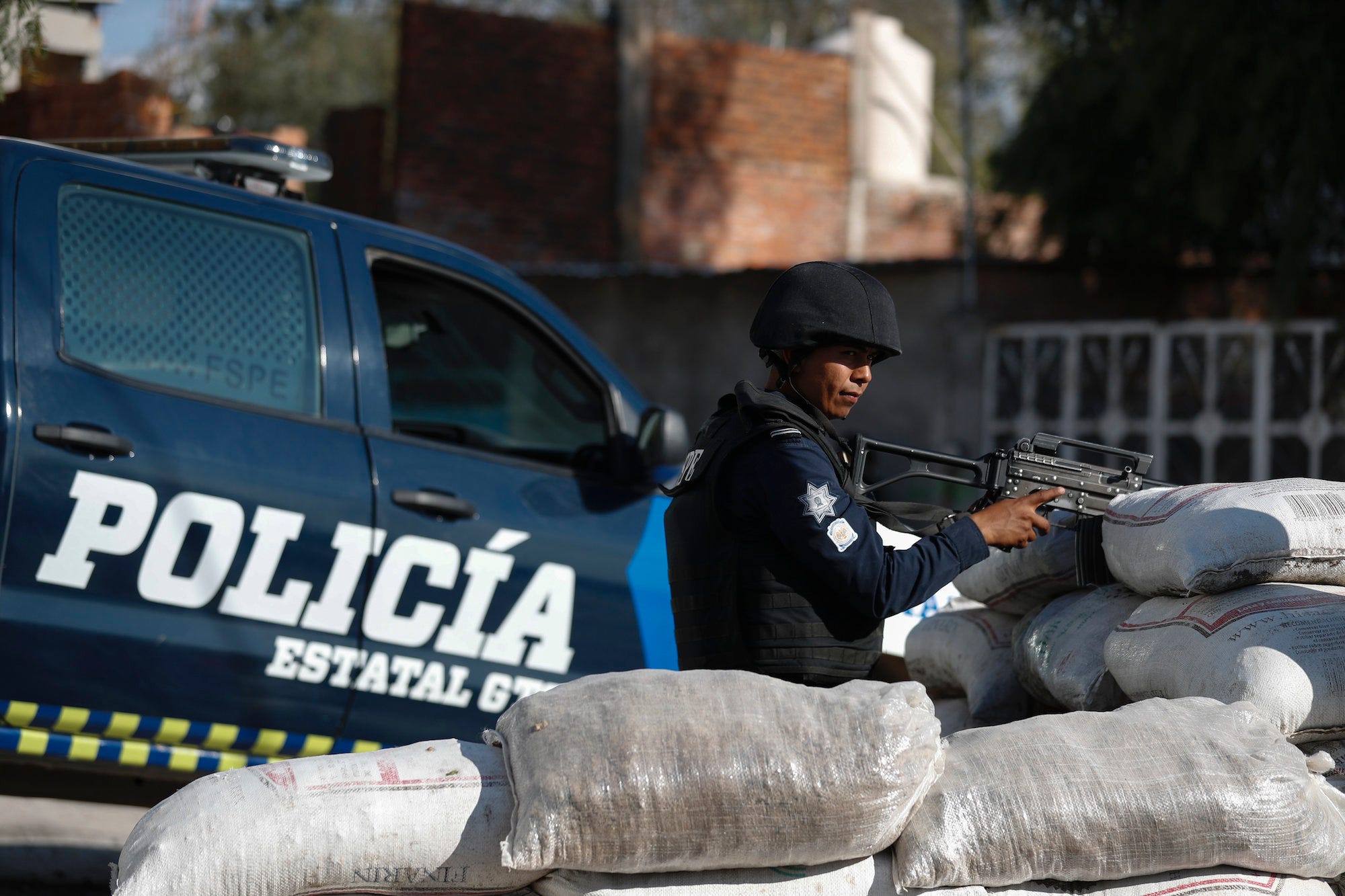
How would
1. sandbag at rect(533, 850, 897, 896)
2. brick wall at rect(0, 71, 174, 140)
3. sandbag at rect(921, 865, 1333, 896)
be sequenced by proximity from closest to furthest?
sandbag at rect(533, 850, 897, 896) < sandbag at rect(921, 865, 1333, 896) < brick wall at rect(0, 71, 174, 140)

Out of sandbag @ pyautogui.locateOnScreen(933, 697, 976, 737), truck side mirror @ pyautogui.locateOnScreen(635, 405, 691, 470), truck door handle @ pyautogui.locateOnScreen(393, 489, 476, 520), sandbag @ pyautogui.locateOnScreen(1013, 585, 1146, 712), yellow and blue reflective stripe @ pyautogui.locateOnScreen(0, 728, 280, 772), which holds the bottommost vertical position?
yellow and blue reflective stripe @ pyautogui.locateOnScreen(0, 728, 280, 772)

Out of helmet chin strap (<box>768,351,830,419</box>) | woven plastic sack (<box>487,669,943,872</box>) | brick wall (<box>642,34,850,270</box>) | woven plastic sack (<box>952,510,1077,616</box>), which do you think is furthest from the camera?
brick wall (<box>642,34,850,270</box>)

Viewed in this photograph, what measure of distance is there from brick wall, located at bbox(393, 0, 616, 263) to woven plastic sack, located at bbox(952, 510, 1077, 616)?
9.18 metres

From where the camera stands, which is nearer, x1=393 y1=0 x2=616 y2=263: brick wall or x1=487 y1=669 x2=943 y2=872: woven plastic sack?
x1=487 y1=669 x2=943 y2=872: woven plastic sack

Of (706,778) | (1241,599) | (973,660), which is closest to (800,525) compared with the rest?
(706,778)

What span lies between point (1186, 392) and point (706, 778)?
6.60 m

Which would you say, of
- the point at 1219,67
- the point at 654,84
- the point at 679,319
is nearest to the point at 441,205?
the point at 654,84

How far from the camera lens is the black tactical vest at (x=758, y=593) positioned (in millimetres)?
2338

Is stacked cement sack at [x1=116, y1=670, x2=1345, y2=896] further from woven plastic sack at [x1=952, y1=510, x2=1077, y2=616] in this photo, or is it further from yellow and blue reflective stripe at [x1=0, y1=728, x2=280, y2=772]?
yellow and blue reflective stripe at [x1=0, y1=728, x2=280, y2=772]

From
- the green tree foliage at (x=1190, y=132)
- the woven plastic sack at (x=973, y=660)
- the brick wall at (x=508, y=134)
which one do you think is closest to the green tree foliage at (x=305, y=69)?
the brick wall at (x=508, y=134)

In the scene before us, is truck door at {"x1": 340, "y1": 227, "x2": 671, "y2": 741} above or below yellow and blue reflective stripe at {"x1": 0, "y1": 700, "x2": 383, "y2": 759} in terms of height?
above

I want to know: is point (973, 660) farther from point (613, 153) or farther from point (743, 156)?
point (743, 156)

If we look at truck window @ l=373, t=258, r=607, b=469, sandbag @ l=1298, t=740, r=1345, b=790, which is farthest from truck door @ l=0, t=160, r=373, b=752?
sandbag @ l=1298, t=740, r=1345, b=790

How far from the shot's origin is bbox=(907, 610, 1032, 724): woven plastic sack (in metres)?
3.07
